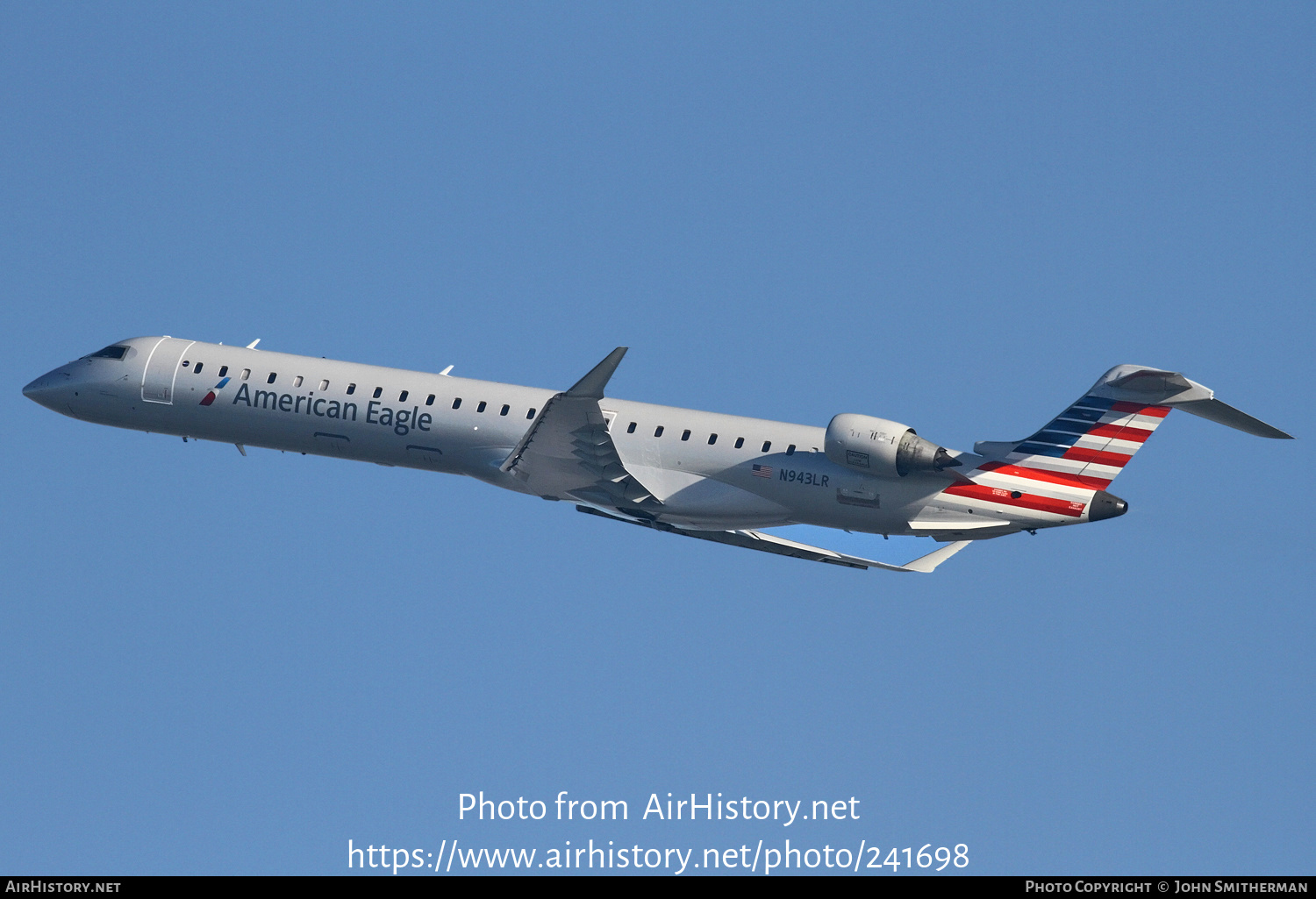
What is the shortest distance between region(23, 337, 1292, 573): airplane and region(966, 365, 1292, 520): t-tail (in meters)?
0.04

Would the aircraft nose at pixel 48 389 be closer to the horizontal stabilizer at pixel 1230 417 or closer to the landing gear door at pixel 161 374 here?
the landing gear door at pixel 161 374

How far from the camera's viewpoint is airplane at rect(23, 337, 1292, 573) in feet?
116

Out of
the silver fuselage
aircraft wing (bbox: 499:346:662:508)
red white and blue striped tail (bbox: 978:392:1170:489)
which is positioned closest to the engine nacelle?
the silver fuselage

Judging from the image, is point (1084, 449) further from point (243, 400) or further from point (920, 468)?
point (243, 400)

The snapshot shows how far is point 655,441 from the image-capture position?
1491 inches

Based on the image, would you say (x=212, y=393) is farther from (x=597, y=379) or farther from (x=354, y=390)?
(x=597, y=379)

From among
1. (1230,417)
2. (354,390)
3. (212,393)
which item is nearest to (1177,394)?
(1230,417)

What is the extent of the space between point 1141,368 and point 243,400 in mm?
20558

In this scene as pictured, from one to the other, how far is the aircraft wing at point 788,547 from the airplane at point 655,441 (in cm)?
4

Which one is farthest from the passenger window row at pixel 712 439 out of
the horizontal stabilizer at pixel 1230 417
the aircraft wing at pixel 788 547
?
the horizontal stabilizer at pixel 1230 417

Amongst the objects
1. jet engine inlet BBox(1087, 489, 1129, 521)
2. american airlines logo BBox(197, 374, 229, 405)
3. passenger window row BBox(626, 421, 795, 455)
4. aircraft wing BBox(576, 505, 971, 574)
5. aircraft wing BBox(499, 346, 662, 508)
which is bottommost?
jet engine inlet BBox(1087, 489, 1129, 521)

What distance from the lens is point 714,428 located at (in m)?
37.6

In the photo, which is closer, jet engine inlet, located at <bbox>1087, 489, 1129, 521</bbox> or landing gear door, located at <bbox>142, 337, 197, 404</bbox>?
jet engine inlet, located at <bbox>1087, 489, 1129, 521</bbox>

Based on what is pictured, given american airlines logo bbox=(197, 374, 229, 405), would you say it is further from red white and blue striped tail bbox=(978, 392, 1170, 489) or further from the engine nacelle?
red white and blue striped tail bbox=(978, 392, 1170, 489)
